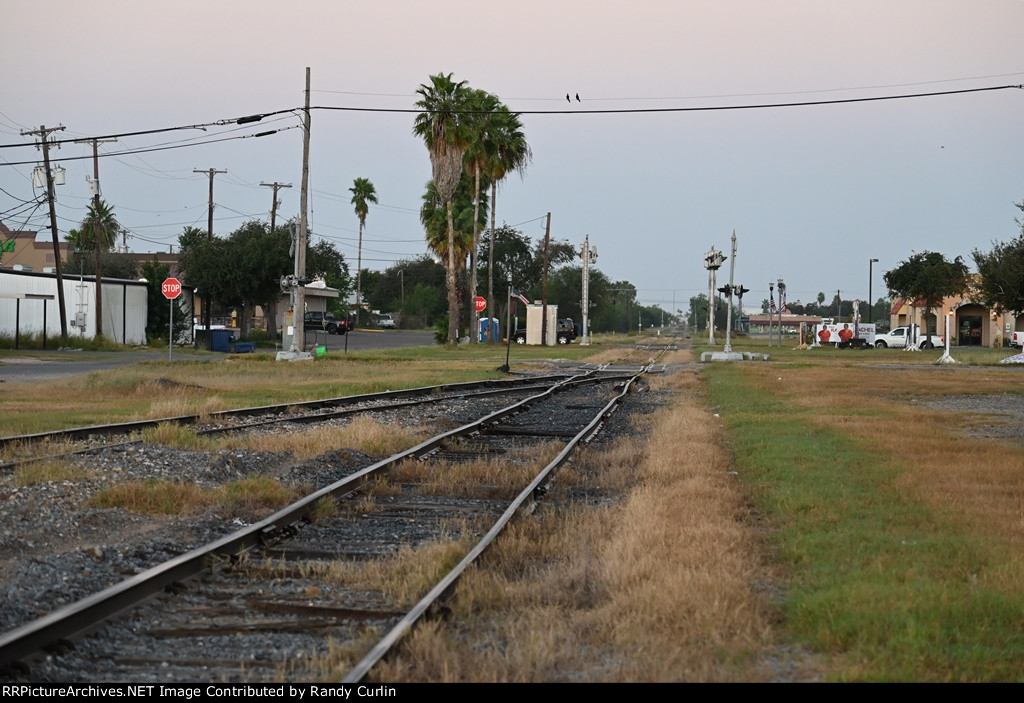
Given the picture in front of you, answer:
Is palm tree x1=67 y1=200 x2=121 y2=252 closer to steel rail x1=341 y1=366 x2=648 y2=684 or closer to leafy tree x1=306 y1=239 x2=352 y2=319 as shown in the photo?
leafy tree x1=306 y1=239 x2=352 y2=319

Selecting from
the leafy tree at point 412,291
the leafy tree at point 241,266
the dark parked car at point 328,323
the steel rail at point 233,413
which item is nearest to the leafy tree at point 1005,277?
the steel rail at point 233,413

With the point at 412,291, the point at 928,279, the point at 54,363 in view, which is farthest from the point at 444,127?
the point at 412,291

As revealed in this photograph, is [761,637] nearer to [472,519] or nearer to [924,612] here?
[924,612]

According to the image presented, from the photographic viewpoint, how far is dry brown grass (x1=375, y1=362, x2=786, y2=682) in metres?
5.30

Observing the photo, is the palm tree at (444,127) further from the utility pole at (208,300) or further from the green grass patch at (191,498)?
the green grass patch at (191,498)

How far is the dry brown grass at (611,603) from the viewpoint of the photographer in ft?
17.4

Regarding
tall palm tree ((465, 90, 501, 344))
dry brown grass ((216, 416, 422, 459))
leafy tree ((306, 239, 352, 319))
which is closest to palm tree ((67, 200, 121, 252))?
leafy tree ((306, 239, 352, 319))

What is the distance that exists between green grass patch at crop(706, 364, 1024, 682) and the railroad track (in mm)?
2127

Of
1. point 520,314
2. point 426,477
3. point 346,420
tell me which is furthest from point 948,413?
point 520,314

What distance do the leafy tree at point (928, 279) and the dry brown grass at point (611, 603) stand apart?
65.4 m

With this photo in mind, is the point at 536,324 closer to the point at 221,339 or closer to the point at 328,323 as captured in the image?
the point at 221,339

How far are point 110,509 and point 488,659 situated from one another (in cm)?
548

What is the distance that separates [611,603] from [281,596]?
6.64 feet

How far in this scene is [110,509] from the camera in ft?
31.9
